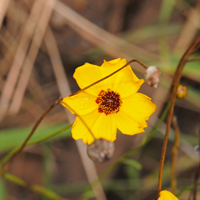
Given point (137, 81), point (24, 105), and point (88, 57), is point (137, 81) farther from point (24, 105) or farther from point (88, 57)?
point (24, 105)

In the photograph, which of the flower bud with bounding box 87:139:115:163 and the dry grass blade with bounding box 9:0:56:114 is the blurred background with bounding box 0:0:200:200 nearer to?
the dry grass blade with bounding box 9:0:56:114

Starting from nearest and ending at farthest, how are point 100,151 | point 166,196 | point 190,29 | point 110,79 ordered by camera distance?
point 100,151, point 166,196, point 110,79, point 190,29

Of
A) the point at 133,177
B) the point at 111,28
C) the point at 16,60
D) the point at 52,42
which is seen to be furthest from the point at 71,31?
the point at 133,177

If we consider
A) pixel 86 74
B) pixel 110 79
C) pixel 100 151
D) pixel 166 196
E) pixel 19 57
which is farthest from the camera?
pixel 19 57

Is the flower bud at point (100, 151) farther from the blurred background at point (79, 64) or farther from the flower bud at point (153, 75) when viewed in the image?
the blurred background at point (79, 64)

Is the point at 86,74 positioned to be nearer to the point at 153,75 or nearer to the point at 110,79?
the point at 110,79

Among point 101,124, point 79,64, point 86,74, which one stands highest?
point 86,74

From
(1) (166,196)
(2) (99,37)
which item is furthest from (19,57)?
(1) (166,196)
